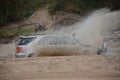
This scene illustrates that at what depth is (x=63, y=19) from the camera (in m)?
44.6

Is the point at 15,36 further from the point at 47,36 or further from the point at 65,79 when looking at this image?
the point at 65,79

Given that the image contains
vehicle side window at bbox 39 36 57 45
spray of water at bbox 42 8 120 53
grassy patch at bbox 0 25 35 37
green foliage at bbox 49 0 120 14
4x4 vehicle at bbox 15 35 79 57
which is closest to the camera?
4x4 vehicle at bbox 15 35 79 57

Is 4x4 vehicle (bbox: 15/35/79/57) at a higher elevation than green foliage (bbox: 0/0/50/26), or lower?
lower

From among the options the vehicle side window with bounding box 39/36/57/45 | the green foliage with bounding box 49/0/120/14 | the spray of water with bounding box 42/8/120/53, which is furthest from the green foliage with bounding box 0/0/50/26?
the green foliage with bounding box 49/0/120/14

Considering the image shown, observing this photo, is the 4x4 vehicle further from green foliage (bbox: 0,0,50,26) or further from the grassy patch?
the grassy patch

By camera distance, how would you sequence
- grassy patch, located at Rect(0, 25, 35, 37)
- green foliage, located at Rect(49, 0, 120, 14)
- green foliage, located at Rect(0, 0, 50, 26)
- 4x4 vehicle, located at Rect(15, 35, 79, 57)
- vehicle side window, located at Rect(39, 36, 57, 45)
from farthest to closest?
1. green foliage, located at Rect(49, 0, 120, 14)
2. grassy patch, located at Rect(0, 25, 35, 37)
3. vehicle side window, located at Rect(39, 36, 57, 45)
4. 4x4 vehicle, located at Rect(15, 35, 79, 57)
5. green foliage, located at Rect(0, 0, 50, 26)

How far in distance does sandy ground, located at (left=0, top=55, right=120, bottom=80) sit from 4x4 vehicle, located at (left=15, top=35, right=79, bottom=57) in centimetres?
224

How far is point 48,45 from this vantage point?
18.4 meters

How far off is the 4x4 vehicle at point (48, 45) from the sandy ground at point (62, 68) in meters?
2.24

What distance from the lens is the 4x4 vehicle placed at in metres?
17.9

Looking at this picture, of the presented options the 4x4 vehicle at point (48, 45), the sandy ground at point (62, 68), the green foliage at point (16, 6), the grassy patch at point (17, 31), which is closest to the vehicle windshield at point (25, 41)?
the 4x4 vehicle at point (48, 45)

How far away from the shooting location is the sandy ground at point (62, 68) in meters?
13.0

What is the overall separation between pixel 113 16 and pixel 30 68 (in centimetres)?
2268

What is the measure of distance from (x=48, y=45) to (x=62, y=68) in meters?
4.28
